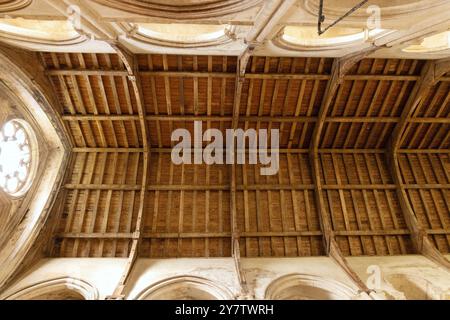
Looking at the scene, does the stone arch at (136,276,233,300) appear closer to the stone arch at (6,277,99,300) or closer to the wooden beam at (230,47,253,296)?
the wooden beam at (230,47,253,296)

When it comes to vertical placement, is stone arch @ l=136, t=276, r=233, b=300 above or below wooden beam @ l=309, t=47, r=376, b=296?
below

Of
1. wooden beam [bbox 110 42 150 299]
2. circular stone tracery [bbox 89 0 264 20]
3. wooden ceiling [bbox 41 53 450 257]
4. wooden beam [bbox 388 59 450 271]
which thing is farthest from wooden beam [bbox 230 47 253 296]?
wooden beam [bbox 388 59 450 271]

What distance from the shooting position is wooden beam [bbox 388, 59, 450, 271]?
8.59m

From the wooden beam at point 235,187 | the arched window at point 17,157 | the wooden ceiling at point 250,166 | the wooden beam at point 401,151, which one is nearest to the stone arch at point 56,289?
the wooden ceiling at point 250,166

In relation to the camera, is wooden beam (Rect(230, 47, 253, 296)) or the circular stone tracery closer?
the circular stone tracery

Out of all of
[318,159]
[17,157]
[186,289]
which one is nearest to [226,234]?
[186,289]

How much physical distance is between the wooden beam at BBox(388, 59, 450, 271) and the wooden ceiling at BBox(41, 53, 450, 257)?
110 millimetres

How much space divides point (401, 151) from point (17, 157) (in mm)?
12842

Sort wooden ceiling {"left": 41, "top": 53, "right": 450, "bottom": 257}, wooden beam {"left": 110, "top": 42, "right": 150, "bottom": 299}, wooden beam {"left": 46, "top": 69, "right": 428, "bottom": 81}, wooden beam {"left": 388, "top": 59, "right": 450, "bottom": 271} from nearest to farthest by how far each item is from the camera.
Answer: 1. wooden beam {"left": 110, "top": 42, "right": 150, "bottom": 299}
2. wooden beam {"left": 46, "top": 69, "right": 428, "bottom": 81}
3. wooden beam {"left": 388, "top": 59, "right": 450, "bottom": 271}
4. wooden ceiling {"left": 41, "top": 53, "right": 450, "bottom": 257}

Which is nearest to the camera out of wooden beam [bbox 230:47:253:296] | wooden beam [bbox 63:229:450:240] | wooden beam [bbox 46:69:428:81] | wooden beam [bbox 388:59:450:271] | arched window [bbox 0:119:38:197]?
wooden beam [bbox 230:47:253:296]

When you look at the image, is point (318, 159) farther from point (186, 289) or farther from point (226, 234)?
point (186, 289)

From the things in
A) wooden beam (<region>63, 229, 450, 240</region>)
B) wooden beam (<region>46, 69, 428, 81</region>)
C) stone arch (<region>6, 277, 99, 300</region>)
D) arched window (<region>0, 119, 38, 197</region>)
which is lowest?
stone arch (<region>6, 277, 99, 300</region>)

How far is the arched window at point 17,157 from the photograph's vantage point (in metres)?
8.05
